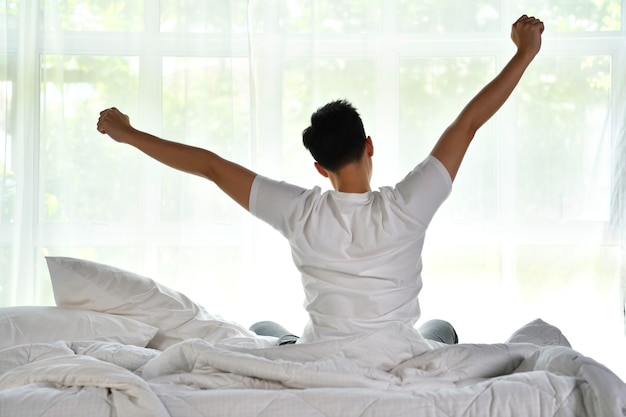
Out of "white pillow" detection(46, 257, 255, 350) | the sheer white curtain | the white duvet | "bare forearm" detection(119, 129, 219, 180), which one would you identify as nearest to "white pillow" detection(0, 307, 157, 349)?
"white pillow" detection(46, 257, 255, 350)

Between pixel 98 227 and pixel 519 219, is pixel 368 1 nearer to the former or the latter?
pixel 519 219

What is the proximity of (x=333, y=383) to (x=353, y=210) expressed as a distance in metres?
0.56

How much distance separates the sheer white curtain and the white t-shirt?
78.5 inches

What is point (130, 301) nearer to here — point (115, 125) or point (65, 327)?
point (65, 327)

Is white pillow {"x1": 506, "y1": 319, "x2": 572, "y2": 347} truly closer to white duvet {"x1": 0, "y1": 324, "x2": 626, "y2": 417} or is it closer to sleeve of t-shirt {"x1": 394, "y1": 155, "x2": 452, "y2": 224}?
white duvet {"x1": 0, "y1": 324, "x2": 626, "y2": 417}

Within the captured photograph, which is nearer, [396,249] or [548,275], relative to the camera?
[396,249]

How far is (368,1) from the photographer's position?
155 inches

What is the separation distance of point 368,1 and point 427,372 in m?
2.75

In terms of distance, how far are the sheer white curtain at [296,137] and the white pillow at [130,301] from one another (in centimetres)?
156

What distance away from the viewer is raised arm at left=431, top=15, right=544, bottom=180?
6.31ft

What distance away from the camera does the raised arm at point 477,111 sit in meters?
1.92

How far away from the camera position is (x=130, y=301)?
2.29m

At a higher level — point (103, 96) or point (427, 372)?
point (103, 96)

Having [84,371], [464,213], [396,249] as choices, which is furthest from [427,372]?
[464,213]
